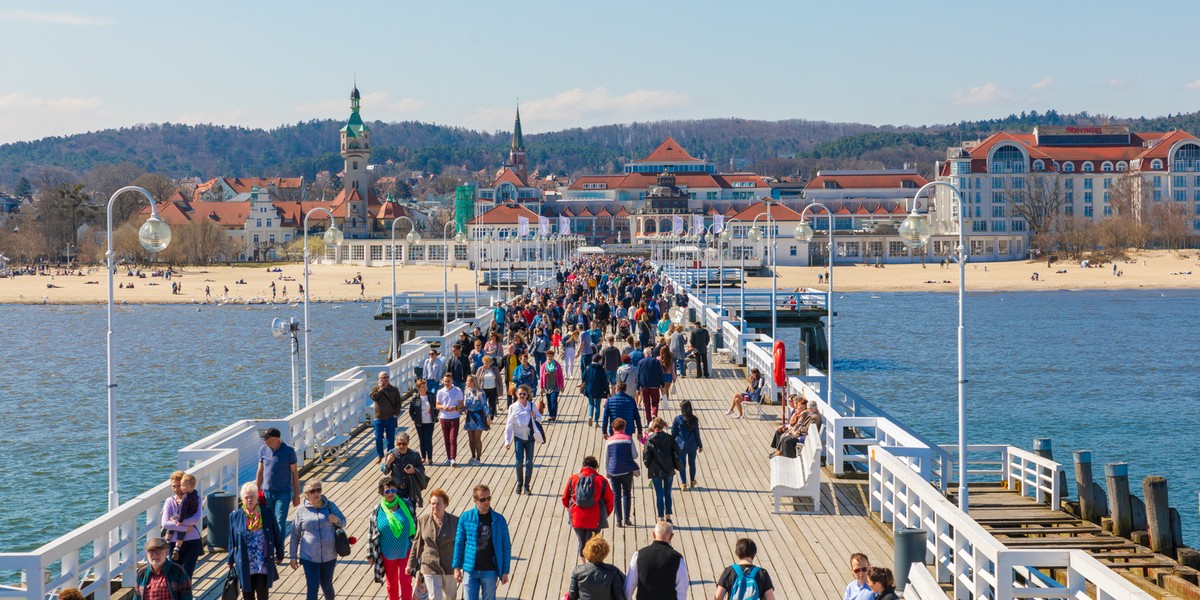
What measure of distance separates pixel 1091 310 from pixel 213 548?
7182cm

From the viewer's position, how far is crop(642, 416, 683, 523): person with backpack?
12891 millimetres

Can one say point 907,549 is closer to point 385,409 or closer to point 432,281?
point 385,409

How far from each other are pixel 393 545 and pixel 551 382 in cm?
1001

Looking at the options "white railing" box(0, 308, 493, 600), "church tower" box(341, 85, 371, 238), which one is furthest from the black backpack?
"church tower" box(341, 85, 371, 238)

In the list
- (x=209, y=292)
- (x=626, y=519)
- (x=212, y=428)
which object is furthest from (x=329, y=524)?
(x=209, y=292)

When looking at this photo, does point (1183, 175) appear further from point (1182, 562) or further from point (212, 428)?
point (1182, 562)

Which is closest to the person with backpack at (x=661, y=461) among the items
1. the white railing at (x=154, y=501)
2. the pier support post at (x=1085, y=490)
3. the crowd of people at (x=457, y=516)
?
the crowd of people at (x=457, y=516)

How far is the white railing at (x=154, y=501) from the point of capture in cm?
927

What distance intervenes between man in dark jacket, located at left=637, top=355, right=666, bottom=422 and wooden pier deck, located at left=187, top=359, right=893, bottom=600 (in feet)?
3.03

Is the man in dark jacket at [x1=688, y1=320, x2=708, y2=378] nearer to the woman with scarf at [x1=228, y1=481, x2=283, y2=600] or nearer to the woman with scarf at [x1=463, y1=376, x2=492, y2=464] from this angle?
the woman with scarf at [x1=463, y1=376, x2=492, y2=464]

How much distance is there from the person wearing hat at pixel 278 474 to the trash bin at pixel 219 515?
1.73 feet

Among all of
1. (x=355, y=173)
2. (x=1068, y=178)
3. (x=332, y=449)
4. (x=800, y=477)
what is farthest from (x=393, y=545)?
(x=355, y=173)

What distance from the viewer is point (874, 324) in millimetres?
67938

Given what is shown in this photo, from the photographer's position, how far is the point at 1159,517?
49.9 feet
